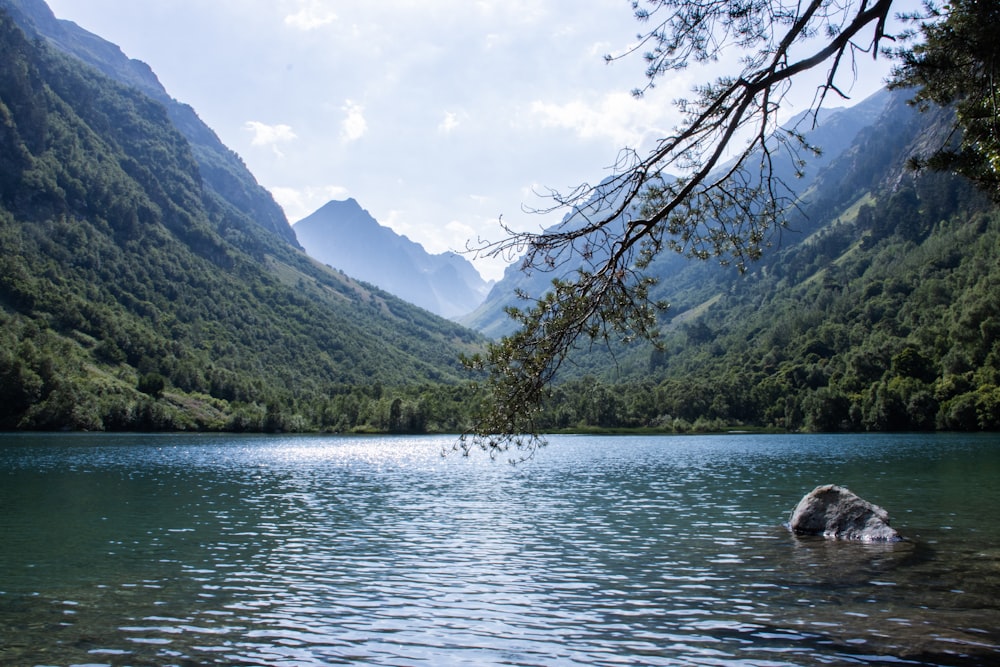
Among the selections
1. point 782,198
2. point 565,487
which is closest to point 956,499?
point 565,487

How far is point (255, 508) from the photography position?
126 ft

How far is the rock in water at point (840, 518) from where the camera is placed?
83.7 feet

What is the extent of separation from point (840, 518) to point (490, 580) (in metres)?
15.2

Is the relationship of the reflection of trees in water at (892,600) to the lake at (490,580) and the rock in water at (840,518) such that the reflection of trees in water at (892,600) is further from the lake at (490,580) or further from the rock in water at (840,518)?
the rock in water at (840,518)

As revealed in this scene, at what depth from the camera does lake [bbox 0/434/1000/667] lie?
13.5 metres

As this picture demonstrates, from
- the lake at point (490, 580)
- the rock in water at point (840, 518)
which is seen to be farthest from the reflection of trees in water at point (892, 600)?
the rock in water at point (840, 518)

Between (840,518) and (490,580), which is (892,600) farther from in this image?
(840,518)

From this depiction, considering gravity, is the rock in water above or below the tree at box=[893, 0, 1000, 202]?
below

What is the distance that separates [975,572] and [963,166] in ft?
37.0

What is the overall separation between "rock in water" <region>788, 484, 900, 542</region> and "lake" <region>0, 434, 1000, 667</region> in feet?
3.51

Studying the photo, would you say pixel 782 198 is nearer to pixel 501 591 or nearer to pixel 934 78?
pixel 934 78

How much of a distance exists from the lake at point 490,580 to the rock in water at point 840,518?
42.1 inches

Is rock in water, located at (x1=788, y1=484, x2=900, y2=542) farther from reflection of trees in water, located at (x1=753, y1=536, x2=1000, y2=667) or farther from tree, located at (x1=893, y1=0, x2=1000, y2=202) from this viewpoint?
tree, located at (x1=893, y1=0, x2=1000, y2=202)

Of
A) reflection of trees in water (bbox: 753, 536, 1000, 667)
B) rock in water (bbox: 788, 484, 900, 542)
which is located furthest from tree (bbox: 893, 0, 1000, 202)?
rock in water (bbox: 788, 484, 900, 542)
